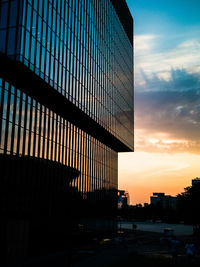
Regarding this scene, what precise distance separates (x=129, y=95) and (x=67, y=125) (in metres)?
39.7

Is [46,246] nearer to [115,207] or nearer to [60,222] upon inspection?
[60,222]

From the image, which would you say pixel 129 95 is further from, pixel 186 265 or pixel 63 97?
pixel 186 265

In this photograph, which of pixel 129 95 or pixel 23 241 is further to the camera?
pixel 129 95

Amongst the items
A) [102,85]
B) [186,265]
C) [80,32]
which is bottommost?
[186,265]

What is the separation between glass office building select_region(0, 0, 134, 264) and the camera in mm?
34094

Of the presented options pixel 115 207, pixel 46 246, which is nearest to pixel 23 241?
pixel 46 246

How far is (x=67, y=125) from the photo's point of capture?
5012cm

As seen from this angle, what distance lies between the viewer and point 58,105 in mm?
45906

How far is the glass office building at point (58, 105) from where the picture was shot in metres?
34.1

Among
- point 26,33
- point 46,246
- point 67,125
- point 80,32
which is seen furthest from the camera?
point 80,32

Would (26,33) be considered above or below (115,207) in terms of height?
above

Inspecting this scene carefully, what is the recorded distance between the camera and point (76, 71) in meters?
51.3

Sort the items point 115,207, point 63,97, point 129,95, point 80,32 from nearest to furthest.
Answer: point 63,97, point 80,32, point 115,207, point 129,95

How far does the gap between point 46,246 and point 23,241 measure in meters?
5.92
